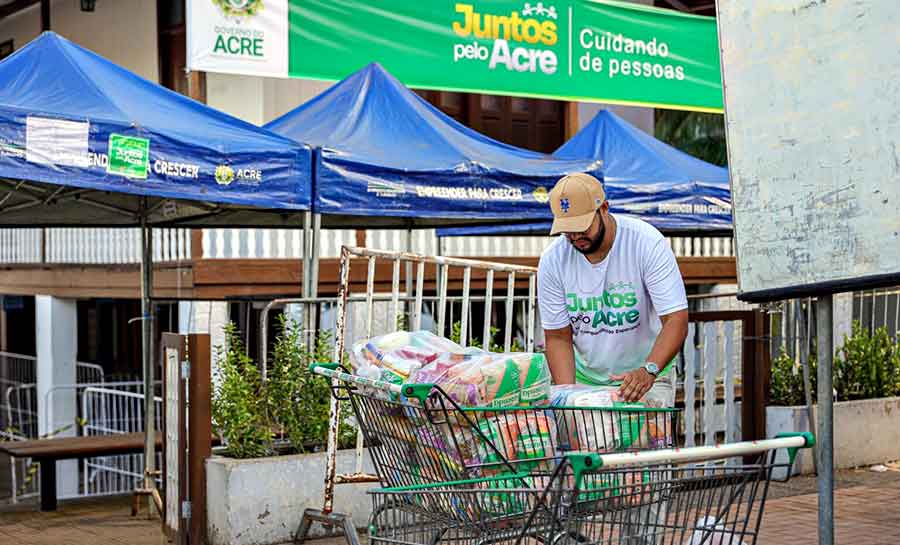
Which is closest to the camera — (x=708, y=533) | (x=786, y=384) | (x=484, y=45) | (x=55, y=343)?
(x=708, y=533)

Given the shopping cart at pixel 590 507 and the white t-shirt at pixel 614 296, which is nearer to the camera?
the shopping cart at pixel 590 507

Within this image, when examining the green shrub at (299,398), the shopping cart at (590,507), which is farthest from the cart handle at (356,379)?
the green shrub at (299,398)

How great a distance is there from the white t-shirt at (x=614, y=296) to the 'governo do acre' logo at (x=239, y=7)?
20.9ft

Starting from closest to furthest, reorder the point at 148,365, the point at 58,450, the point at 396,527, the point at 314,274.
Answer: the point at 396,527, the point at 314,274, the point at 148,365, the point at 58,450

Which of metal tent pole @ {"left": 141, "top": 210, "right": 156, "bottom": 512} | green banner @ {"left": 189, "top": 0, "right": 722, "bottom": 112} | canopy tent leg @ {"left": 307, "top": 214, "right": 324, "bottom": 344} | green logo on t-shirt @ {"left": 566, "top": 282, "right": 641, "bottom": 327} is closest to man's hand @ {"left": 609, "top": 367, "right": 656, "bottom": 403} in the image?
green logo on t-shirt @ {"left": 566, "top": 282, "right": 641, "bottom": 327}

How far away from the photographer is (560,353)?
540cm

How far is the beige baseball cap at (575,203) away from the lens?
4.95m

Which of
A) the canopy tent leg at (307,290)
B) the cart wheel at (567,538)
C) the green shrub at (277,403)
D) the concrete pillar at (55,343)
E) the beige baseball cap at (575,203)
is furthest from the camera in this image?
the concrete pillar at (55,343)

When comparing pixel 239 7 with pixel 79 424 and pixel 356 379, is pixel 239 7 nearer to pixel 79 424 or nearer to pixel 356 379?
pixel 79 424

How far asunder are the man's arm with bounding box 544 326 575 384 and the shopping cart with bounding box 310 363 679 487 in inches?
38.7

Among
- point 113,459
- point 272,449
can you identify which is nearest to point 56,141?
point 272,449

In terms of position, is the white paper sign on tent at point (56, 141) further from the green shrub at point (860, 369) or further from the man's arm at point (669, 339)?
the green shrub at point (860, 369)

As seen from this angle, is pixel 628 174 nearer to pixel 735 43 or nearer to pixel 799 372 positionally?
pixel 799 372

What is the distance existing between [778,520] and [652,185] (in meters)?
4.33
